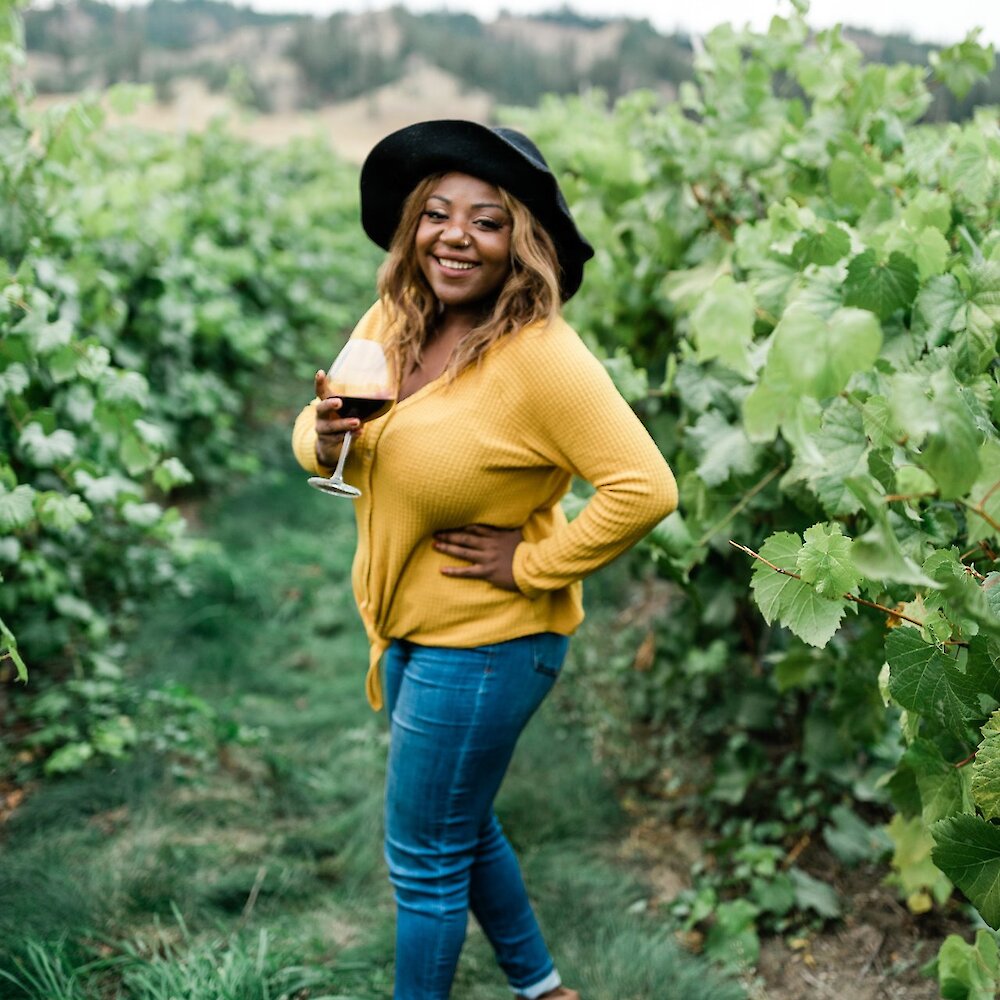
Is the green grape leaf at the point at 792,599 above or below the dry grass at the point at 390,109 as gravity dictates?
below

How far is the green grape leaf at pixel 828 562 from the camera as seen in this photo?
1.34 metres

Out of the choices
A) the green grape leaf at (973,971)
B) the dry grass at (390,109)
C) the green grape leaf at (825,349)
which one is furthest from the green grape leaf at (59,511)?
the dry grass at (390,109)

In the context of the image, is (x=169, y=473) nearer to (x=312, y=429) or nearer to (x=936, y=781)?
(x=312, y=429)

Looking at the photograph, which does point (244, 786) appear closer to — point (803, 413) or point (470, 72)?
point (803, 413)

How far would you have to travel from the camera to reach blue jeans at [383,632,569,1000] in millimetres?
2033

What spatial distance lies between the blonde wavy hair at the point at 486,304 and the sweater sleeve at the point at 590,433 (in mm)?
63

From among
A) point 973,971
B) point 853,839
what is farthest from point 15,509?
point 853,839

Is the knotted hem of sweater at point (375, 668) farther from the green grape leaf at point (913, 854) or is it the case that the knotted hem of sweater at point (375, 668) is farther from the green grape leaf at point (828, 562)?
the green grape leaf at point (913, 854)

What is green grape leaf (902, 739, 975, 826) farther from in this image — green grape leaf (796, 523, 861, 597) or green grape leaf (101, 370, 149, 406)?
green grape leaf (101, 370, 149, 406)

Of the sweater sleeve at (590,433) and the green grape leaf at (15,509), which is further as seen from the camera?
the green grape leaf at (15,509)

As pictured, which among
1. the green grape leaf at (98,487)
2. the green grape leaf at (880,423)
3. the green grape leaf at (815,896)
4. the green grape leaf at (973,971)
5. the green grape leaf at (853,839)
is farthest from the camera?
the green grape leaf at (853,839)

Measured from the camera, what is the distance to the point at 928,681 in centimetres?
135

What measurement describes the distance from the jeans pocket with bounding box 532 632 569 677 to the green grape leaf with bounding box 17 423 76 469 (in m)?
1.40

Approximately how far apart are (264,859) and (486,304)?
1.86m
